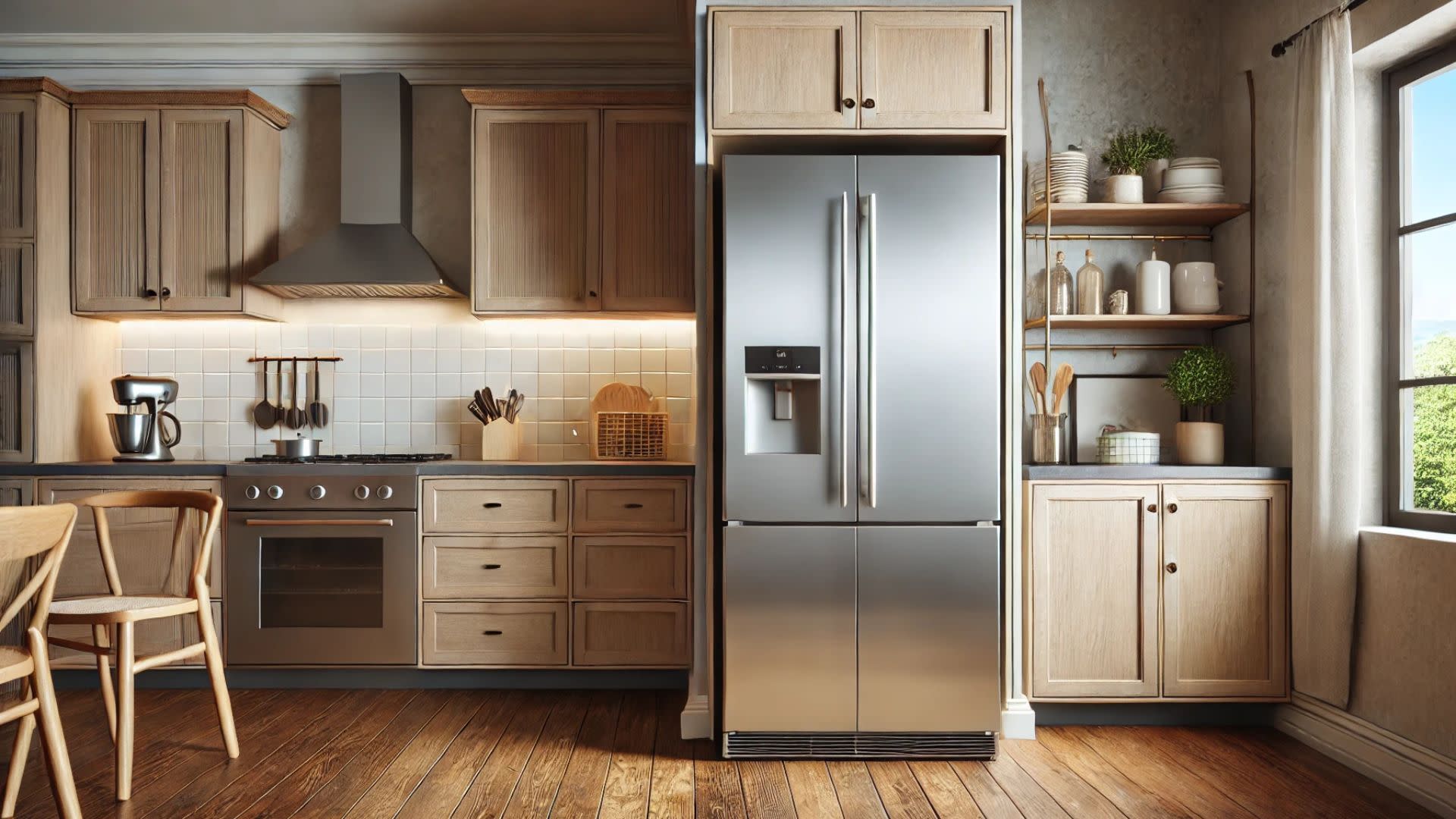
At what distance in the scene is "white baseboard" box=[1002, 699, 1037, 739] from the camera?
2973 mm

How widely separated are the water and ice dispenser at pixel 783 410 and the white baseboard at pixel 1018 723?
1060 millimetres

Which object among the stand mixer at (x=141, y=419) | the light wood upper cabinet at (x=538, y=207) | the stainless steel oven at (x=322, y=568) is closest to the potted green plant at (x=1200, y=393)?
the light wood upper cabinet at (x=538, y=207)

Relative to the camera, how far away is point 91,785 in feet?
8.36

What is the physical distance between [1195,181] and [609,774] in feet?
9.09

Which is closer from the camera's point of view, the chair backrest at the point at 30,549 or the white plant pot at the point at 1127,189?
the chair backrest at the point at 30,549

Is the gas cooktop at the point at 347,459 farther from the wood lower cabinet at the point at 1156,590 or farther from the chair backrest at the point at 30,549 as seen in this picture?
the wood lower cabinet at the point at 1156,590

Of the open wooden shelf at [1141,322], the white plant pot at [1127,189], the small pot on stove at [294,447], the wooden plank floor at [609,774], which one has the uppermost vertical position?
the white plant pot at [1127,189]

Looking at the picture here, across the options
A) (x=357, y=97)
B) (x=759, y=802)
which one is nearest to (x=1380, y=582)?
(x=759, y=802)

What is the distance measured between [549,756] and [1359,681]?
2405mm

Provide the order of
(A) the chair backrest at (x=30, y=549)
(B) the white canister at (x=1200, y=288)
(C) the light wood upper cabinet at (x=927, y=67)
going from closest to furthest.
Result: (A) the chair backrest at (x=30, y=549), (C) the light wood upper cabinet at (x=927, y=67), (B) the white canister at (x=1200, y=288)

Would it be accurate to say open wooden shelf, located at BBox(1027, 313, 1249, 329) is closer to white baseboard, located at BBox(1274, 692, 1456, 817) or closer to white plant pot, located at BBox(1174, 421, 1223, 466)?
white plant pot, located at BBox(1174, 421, 1223, 466)

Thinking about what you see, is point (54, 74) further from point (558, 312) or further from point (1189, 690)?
point (1189, 690)

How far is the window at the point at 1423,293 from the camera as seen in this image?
269cm

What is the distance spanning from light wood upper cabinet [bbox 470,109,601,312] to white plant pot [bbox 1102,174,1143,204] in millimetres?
1935
